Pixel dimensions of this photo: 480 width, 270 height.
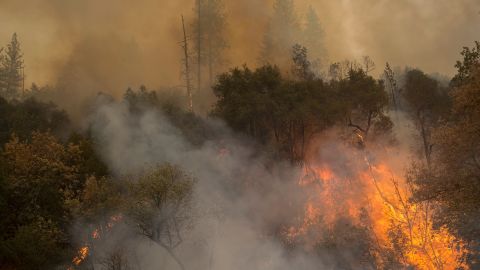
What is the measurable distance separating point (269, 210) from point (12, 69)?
50.3 meters

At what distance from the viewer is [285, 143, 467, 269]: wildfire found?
77.4 feet

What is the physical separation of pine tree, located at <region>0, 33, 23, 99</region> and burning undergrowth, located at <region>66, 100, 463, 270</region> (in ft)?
110

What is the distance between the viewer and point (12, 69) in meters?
62.9

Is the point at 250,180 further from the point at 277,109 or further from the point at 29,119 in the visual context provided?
the point at 29,119

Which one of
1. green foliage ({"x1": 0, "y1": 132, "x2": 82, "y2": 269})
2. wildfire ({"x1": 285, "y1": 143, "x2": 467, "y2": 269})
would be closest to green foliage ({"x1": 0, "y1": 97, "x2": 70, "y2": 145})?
green foliage ({"x1": 0, "y1": 132, "x2": 82, "y2": 269})

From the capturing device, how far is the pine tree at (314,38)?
60.8m

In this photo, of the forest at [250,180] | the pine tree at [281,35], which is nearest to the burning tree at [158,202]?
the forest at [250,180]

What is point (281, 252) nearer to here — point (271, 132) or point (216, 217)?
point (216, 217)

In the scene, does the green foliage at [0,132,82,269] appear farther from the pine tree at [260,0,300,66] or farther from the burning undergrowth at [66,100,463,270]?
the pine tree at [260,0,300,66]

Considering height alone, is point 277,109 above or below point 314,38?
below

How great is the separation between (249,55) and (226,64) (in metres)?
5.10

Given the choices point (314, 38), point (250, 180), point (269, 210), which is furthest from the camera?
point (314, 38)

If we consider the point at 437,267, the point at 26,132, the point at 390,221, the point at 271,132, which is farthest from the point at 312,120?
the point at 26,132

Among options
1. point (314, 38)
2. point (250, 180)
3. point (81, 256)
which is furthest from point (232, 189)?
point (314, 38)
